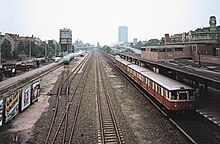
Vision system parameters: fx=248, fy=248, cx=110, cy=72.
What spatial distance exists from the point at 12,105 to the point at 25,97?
9.78 ft

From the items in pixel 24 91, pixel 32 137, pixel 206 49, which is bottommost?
pixel 32 137

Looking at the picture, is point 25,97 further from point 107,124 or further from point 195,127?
point 195,127

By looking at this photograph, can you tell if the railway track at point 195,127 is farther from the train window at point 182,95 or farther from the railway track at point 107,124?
the railway track at point 107,124

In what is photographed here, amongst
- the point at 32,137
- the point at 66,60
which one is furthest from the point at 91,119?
the point at 66,60

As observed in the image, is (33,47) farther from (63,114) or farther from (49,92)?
(63,114)

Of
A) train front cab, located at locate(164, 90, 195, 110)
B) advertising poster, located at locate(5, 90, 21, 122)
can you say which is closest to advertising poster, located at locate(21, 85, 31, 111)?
advertising poster, located at locate(5, 90, 21, 122)

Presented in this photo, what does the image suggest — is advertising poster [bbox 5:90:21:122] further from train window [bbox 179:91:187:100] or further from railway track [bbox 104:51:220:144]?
train window [bbox 179:91:187:100]

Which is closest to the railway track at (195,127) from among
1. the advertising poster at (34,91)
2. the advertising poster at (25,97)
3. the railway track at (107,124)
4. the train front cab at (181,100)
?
the train front cab at (181,100)

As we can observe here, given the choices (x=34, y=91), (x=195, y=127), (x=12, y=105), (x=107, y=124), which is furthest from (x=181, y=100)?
(x=34, y=91)

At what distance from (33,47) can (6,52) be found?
22.2 metres

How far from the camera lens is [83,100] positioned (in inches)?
991

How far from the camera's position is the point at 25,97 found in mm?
20766

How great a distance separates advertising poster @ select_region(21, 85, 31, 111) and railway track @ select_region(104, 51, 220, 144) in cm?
1127

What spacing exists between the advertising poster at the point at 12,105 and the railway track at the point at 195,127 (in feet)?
37.2
